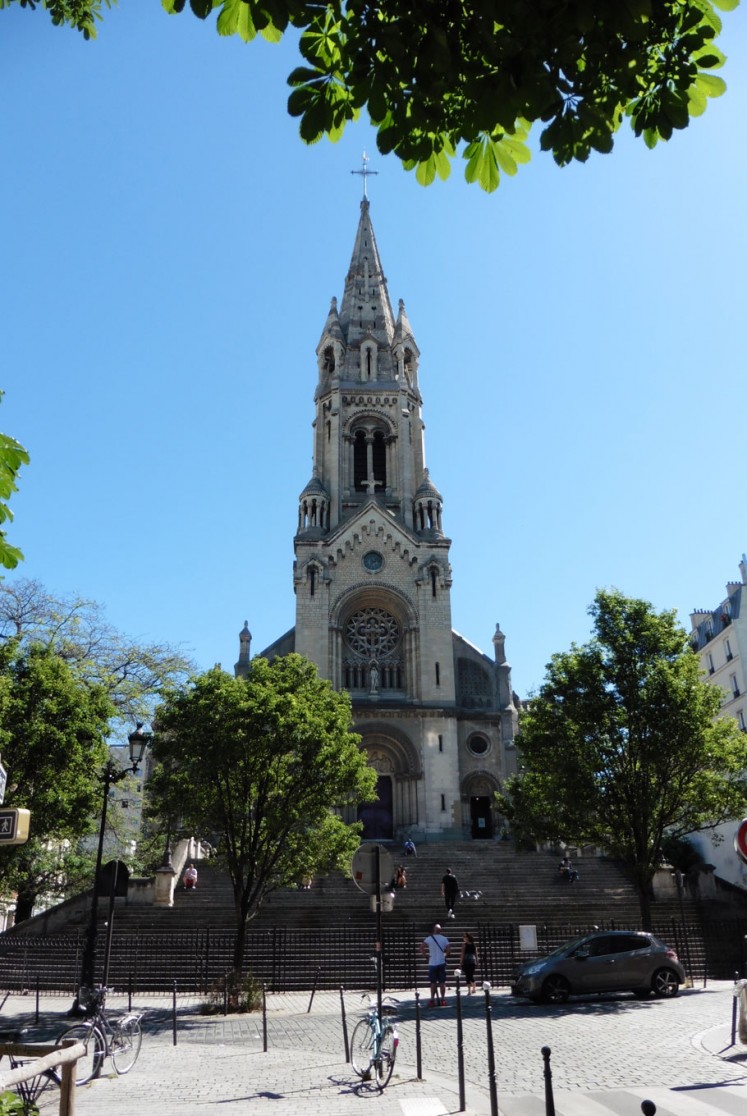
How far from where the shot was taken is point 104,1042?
10.2 m

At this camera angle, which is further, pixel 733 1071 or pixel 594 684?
pixel 594 684

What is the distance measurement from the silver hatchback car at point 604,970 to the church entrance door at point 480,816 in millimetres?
25753

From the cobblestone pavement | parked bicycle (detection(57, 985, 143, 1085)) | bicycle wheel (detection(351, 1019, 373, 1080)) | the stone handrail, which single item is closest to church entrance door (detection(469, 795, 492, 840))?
the cobblestone pavement

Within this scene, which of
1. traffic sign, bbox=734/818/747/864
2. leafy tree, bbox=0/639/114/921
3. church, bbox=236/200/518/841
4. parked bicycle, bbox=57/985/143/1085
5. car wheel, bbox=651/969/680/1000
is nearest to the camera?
traffic sign, bbox=734/818/747/864

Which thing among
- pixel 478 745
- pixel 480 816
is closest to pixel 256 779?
pixel 478 745

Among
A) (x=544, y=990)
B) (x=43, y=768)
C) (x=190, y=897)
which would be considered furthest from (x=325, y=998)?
(x=190, y=897)

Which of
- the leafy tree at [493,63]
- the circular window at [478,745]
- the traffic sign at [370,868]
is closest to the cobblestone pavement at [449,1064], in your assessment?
the traffic sign at [370,868]

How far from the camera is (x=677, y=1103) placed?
327 inches

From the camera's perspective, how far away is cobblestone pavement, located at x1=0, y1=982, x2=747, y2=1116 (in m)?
8.40

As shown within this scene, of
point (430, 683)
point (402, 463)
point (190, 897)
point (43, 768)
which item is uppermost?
point (402, 463)

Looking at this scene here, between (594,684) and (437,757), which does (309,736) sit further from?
(437,757)

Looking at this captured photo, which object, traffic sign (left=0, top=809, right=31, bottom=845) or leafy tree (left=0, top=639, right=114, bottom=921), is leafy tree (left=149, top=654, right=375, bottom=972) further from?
traffic sign (left=0, top=809, right=31, bottom=845)

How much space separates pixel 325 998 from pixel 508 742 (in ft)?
83.1

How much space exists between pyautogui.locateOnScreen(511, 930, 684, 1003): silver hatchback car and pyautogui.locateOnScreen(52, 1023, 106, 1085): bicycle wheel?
881cm
